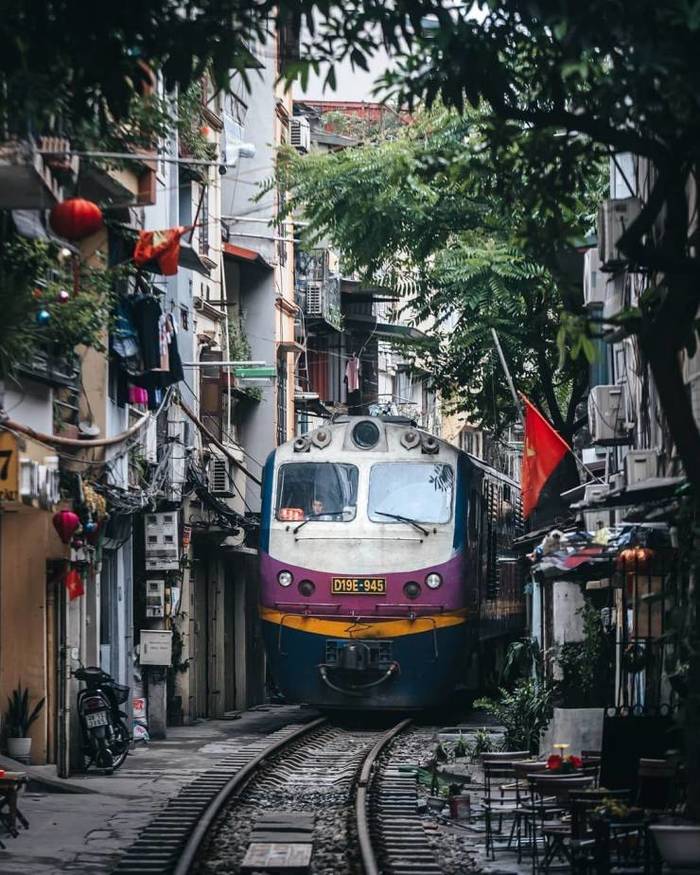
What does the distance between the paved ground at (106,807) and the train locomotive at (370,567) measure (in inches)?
68.4

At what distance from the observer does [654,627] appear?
16922mm

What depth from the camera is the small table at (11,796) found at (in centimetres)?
1367

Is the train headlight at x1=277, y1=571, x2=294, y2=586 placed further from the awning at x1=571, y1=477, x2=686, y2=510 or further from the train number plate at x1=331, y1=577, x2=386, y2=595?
the awning at x1=571, y1=477, x2=686, y2=510

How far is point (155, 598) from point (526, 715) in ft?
23.0

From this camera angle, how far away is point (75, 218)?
13.4m

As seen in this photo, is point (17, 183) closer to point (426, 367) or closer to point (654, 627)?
point (654, 627)

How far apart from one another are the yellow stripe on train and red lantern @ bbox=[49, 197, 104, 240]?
10292 mm

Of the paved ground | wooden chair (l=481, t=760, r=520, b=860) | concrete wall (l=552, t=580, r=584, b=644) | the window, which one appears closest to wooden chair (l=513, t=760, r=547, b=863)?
wooden chair (l=481, t=760, r=520, b=860)

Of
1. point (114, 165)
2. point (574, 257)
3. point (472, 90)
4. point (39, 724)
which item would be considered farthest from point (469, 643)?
point (472, 90)

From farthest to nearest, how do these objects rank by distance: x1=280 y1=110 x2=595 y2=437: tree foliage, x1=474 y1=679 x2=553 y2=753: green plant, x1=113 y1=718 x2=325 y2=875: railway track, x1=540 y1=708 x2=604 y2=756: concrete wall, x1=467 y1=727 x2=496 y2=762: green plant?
x1=280 y1=110 x2=595 y2=437: tree foliage, x1=467 y1=727 x2=496 y2=762: green plant, x1=474 y1=679 x2=553 y2=753: green plant, x1=540 y1=708 x2=604 y2=756: concrete wall, x1=113 y1=718 x2=325 y2=875: railway track

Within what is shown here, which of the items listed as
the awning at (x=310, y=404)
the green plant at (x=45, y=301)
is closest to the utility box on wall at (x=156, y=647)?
the green plant at (x=45, y=301)

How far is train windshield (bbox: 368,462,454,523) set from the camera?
23625mm

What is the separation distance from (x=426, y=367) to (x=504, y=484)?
2.83 metres

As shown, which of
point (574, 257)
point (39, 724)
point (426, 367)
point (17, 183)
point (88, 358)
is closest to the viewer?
point (17, 183)
